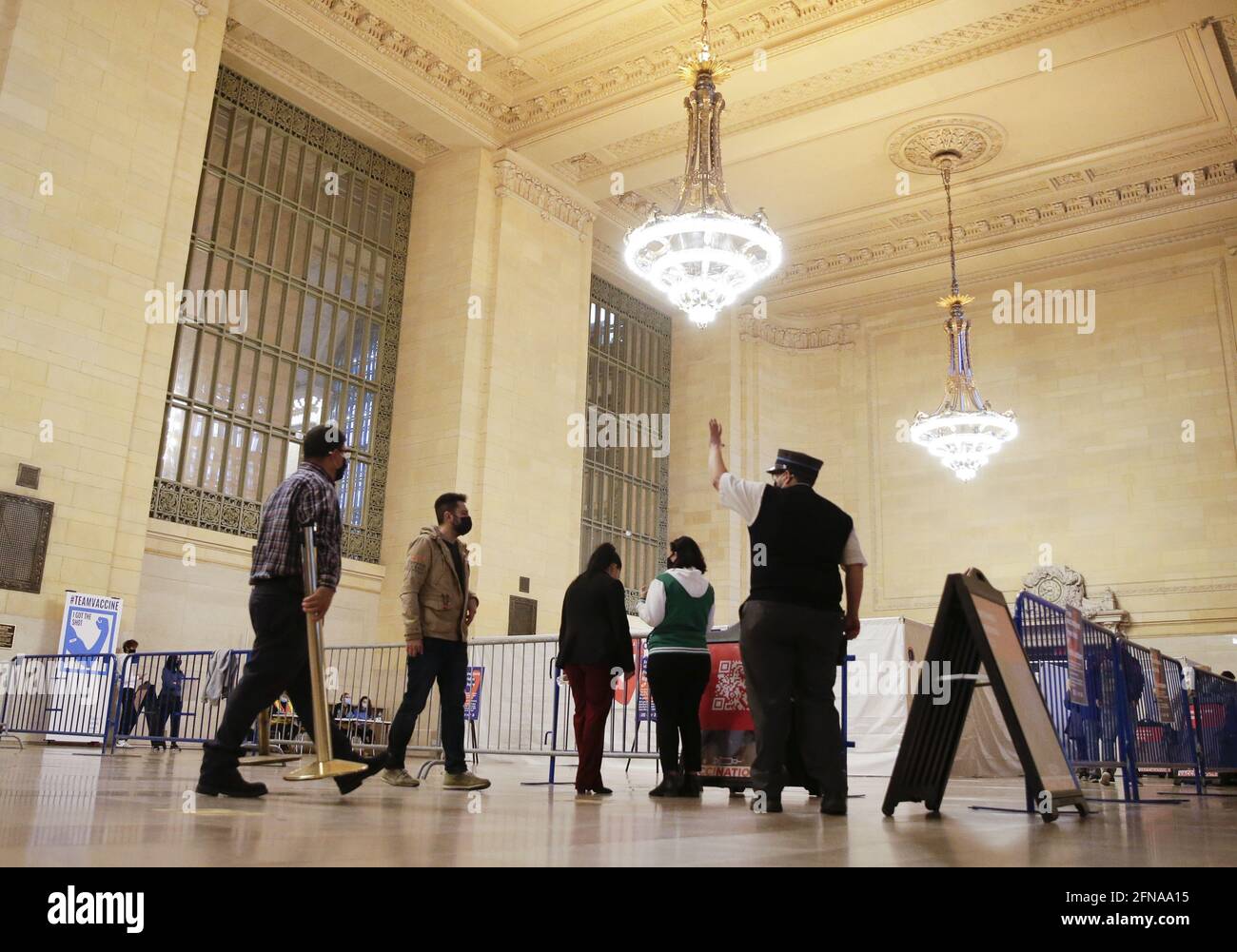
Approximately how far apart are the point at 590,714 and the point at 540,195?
12945mm

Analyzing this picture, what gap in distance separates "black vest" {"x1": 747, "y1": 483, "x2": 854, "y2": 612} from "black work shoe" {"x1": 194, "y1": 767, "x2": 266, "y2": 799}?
2.28 meters

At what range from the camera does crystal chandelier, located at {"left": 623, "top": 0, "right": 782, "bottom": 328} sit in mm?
10758

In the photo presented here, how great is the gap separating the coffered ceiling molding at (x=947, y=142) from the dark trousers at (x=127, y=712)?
13474 mm

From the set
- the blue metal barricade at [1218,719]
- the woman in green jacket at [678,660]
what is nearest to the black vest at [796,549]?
the woman in green jacket at [678,660]

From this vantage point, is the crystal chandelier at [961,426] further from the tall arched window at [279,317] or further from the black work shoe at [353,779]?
the black work shoe at [353,779]

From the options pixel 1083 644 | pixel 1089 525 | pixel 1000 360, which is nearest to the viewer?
pixel 1083 644

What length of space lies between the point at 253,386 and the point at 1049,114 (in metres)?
12.6

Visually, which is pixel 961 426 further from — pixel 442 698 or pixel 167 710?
pixel 442 698

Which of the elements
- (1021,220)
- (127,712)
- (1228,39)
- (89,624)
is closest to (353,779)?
(127,712)

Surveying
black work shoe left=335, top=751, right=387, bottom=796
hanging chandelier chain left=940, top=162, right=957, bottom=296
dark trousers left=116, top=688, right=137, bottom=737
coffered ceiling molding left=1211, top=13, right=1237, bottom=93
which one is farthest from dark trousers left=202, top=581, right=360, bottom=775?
coffered ceiling molding left=1211, top=13, right=1237, bottom=93

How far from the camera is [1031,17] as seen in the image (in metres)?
A: 13.6

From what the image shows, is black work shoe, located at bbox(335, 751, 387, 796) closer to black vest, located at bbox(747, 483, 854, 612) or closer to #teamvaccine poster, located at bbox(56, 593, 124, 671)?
black vest, located at bbox(747, 483, 854, 612)
